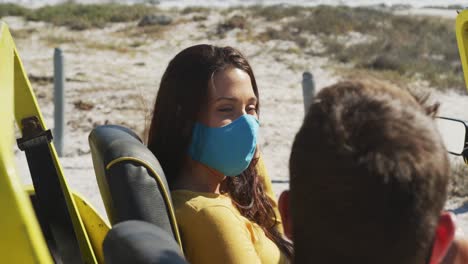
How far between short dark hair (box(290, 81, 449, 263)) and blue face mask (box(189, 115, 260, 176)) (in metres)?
1.14

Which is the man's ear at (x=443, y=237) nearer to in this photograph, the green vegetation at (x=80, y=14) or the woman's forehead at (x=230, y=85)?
the woman's forehead at (x=230, y=85)

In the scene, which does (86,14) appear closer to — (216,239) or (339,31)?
(339,31)

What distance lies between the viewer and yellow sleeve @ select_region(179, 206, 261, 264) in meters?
2.08

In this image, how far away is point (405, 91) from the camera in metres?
1.28

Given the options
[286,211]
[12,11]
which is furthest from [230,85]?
[12,11]

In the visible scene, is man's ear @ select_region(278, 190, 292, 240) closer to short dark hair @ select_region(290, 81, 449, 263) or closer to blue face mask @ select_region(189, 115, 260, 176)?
short dark hair @ select_region(290, 81, 449, 263)

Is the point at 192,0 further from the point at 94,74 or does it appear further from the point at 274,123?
the point at 274,123

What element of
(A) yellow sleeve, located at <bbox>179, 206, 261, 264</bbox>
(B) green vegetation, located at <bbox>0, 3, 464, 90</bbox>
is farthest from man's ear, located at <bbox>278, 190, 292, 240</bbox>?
(B) green vegetation, located at <bbox>0, 3, 464, 90</bbox>

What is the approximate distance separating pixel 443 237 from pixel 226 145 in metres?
1.20

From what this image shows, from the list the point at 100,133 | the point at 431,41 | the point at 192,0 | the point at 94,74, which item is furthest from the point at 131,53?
the point at 100,133

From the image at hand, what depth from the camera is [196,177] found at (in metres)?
2.38

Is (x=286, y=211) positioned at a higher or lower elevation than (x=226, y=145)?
higher

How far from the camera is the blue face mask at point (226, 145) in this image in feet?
7.66

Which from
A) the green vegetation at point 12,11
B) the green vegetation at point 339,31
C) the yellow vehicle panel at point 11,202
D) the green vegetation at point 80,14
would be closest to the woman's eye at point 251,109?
the yellow vehicle panel at point 11,202
